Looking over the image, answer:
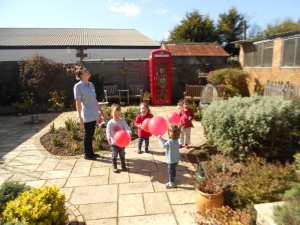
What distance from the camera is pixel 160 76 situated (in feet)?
34.6

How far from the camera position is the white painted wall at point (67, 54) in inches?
631

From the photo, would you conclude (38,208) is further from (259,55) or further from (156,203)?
(259,55)

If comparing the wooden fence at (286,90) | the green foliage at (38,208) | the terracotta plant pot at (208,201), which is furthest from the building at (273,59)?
the green foliage at (38,208)

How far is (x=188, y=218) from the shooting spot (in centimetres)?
270

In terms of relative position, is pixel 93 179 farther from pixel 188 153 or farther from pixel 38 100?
pixel 38 100

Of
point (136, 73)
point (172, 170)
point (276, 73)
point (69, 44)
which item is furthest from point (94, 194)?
point (69, 44)

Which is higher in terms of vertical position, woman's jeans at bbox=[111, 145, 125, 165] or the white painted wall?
the white painted wall

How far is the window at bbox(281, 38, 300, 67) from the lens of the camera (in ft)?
28.5

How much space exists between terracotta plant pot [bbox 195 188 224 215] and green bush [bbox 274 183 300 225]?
0.81m

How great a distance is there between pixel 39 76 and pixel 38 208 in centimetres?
945

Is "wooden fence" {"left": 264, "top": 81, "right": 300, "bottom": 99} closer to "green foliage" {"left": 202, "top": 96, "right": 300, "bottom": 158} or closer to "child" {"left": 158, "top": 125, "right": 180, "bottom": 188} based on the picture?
"green foliage" {"left": 202, "top": 96, "right": 300, "bottom": 158}

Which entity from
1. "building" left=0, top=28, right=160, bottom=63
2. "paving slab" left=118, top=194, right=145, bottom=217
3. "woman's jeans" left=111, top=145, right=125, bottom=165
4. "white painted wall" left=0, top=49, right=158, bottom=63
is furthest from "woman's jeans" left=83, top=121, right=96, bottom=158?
"white painted wall" left=0, top=49, right=158, bottom=63

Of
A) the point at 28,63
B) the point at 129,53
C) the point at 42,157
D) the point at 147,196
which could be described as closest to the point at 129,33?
the point at 129,53

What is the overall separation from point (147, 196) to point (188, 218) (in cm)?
73
